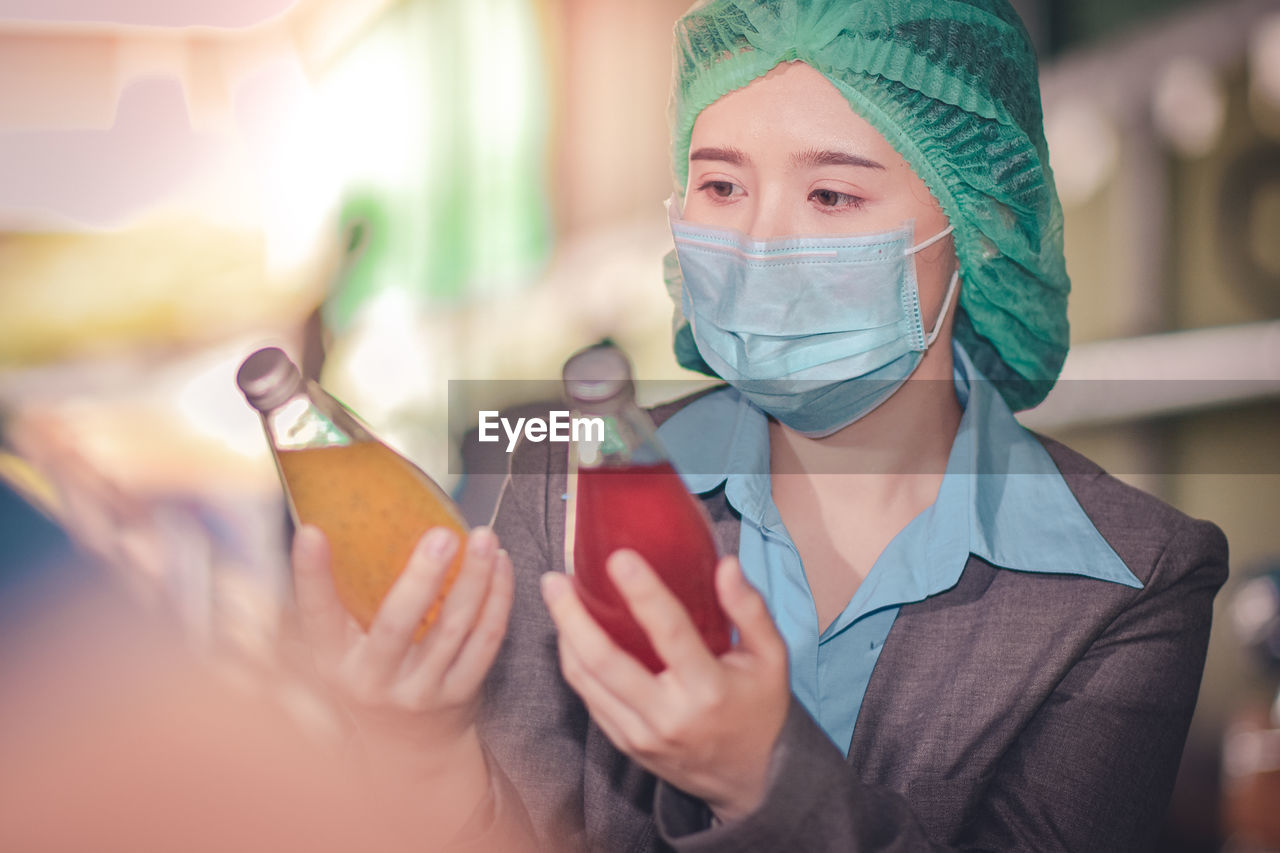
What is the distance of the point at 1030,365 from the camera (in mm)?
1081

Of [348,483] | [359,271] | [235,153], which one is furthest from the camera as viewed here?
[359,271]

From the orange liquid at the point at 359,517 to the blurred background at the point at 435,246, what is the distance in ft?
3.46

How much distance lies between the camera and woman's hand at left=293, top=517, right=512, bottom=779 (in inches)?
21.5

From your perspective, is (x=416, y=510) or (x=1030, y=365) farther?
(x=1030, y=365)

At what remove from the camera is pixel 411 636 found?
567mm

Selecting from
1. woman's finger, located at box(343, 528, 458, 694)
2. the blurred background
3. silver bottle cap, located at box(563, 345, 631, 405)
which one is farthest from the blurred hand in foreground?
the blurred background

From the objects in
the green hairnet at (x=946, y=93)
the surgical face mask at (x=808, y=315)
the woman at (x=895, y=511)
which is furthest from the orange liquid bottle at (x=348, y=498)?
the green hairnet at (x=946, y=93)

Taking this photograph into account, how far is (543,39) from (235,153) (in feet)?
2.58

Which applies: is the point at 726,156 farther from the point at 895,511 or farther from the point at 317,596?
the point at 317,596

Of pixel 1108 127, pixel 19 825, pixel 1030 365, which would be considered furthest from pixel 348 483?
pixel 1108 127

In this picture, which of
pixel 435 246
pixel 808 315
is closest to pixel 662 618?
pixel 808 315

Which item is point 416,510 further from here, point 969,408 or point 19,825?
point 969,408

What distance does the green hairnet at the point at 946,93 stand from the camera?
86cm

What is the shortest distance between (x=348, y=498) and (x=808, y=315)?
47 centimetres
